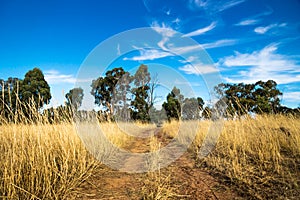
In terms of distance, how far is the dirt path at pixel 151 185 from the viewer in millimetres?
2491

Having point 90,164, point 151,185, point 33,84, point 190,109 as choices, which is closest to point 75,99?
point 90,164

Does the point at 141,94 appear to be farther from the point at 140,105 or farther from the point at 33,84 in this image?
the point at 33,84

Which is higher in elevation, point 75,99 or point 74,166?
point 75,99

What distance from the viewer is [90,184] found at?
9.52 ft

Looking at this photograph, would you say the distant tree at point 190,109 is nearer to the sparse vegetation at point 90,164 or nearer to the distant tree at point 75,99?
the sparse vegetation at point 90,164

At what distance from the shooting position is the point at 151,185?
2.76m

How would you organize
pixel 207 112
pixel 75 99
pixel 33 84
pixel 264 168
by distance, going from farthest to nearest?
pixel 33 84 → pixel 207 112 → pixel 75 99 → pixel 264 168

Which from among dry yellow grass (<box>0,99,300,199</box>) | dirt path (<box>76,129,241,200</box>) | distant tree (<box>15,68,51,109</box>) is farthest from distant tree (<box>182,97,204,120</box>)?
distant tree (<box>15,68,51,109</box>)

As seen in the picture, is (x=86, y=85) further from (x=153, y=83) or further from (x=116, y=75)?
(x=116, y=75)

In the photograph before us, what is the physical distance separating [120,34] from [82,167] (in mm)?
5539

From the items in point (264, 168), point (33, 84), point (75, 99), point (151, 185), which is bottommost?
point (151, 185)

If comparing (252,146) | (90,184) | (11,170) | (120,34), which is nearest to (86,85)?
(120,34)

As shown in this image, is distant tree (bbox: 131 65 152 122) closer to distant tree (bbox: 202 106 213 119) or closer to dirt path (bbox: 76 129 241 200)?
distant tree (bbox: 202 106 213 119)

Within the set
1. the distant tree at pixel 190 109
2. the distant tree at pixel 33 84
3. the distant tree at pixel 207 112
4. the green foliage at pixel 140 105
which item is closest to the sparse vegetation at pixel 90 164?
the distant tree at pixel 207 112
